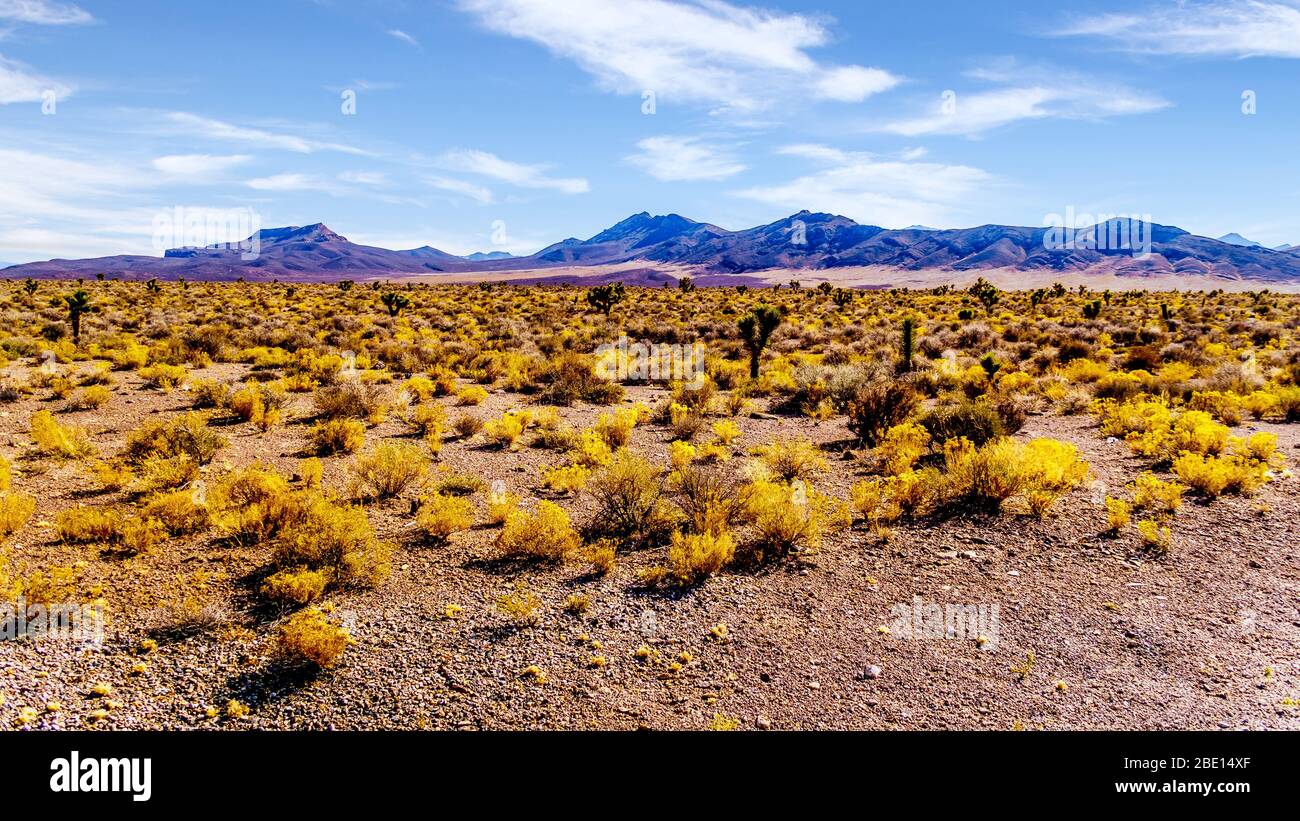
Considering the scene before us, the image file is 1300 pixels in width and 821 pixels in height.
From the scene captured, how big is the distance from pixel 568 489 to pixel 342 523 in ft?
10.8

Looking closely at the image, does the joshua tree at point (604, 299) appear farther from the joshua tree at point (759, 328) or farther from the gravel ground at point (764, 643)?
the gravel ground at point (764, 643)

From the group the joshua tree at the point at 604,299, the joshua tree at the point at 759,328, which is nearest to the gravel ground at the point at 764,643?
the joshua tree at the point at 759,328

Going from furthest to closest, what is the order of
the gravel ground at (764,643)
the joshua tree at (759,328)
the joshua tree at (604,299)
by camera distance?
the joshua tree at (604,299) → the joshua tree at (759,328) → the gravel ground at (764,643)

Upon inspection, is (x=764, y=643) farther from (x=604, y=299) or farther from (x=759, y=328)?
(x=604, y=299)

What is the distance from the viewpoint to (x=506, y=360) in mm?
19641

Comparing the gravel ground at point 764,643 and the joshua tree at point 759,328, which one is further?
the joshua tree at point 759,328

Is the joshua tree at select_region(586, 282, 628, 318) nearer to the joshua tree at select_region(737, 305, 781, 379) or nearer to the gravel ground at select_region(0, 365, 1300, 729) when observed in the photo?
the joshua tree at select_region(737, 305, 781, 379)

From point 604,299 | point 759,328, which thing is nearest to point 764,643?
point 759,328

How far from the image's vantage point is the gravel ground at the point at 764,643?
4.58 metres

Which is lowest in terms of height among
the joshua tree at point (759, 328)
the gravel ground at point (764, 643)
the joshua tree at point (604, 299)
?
the gravel ground at point (764, 643)

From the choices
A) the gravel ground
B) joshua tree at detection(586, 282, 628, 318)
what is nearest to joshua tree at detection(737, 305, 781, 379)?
the gravel ground

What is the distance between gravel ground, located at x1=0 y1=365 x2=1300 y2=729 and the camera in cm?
458
